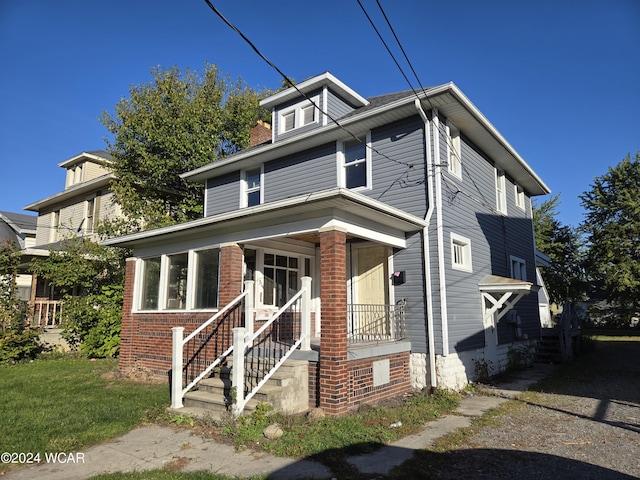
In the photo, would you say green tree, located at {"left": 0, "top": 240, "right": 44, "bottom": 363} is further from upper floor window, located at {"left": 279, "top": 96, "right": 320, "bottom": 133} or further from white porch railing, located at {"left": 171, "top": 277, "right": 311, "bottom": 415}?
upper floor window, located at {"left": 279, "top": 96, "right": 320, "bottom": 133}

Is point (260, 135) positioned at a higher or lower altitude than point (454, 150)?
higher

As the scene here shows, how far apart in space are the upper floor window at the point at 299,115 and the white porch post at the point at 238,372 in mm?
7202

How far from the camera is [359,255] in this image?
980 centimetres

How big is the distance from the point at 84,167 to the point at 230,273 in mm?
17520

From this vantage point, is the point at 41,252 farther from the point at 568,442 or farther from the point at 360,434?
the point at 568,442

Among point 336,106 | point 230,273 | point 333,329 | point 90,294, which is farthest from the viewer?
point 90,294

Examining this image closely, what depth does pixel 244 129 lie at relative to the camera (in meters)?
19.8

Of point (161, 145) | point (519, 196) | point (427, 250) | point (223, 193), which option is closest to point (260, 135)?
point (223, 193)

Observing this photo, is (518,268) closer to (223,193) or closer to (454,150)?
(454,150)

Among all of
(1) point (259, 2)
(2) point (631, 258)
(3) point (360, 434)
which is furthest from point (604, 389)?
(2) point (631, 258)

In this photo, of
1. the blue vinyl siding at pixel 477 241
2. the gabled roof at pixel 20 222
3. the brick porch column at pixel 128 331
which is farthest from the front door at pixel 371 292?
the gabled roof at pixel 20 222

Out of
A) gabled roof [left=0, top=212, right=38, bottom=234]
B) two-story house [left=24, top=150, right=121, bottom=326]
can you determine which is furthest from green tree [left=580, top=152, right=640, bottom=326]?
gabled roof [left=0, top=212, right=38, bottom=234]

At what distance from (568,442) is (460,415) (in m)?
1.72

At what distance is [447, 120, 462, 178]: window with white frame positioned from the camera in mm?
9641
